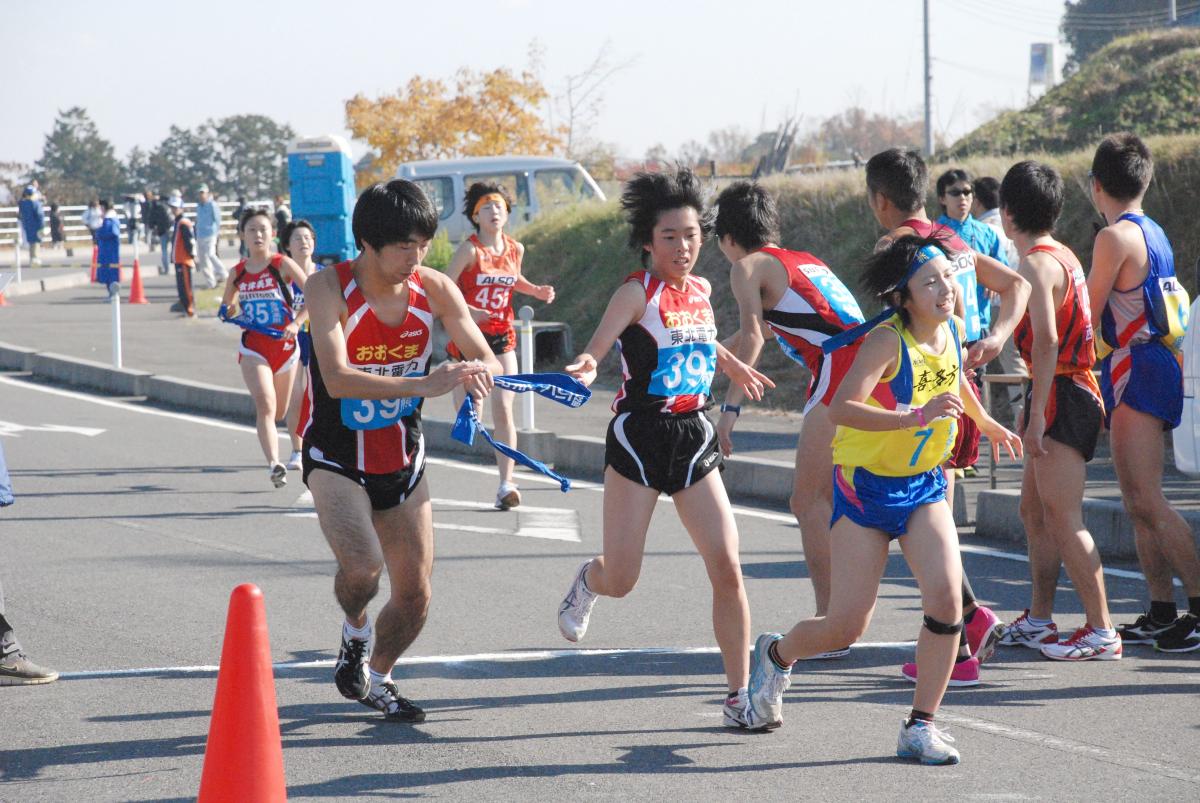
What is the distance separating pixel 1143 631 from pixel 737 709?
222cm

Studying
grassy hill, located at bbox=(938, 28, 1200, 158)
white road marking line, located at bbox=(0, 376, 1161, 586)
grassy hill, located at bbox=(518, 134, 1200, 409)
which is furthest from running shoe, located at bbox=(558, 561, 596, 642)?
grassy hill, located at bbox=(938, 28, 1200, 158)

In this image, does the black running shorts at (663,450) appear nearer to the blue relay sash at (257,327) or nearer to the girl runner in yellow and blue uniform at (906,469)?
the girl runner in yellow and blue uniform at (906,469)

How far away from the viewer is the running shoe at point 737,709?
5.50 meters

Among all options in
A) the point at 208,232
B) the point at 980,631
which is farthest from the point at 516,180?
the point at 980,631

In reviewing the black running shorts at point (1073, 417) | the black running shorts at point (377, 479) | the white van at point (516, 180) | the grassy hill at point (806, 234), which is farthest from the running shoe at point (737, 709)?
the white van at point (516, 180)

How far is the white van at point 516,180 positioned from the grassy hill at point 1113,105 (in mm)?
6567

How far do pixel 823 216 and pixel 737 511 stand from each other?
34.6 feet

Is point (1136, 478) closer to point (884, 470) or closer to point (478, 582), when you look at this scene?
point (884, 470)

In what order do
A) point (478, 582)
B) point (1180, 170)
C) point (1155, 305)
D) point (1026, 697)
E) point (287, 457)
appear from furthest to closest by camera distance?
point (1180, 170) < point (287, 457) < point (478, 582) < point (1155, 305) < point (1026, 697)

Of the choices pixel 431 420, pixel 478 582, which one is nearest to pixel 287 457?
pixel 431 420

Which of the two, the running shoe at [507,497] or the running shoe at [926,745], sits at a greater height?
the running shoe at [926,745]

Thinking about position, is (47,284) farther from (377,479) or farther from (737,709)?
(737,709)

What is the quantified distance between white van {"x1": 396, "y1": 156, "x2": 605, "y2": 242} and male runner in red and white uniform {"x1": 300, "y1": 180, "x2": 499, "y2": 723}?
20.6 m

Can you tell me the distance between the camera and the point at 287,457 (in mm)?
13133
